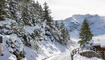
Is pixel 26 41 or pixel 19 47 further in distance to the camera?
pixel 26 41

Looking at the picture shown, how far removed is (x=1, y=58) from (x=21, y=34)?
13910mm

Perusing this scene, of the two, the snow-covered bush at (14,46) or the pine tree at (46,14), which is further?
the pine tree at (46,14)

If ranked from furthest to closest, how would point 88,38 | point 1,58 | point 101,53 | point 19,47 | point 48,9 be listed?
point 48,9 → point 88,38 → point 101,53 → point 19,47 → point 1,58

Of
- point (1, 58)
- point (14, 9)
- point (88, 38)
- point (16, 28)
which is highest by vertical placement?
point (14, 9)

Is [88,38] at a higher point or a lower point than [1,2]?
lower

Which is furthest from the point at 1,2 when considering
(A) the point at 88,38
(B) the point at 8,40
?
(A) the point at 88,38

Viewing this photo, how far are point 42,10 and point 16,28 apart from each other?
135 ft

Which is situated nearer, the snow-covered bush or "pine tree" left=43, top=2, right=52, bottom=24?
the snow-covered bush

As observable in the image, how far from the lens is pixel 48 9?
2825 inches

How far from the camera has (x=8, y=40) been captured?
91.3 feet

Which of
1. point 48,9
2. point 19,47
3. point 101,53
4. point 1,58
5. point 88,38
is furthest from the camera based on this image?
point 48,9

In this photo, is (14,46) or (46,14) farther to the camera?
(46,14)

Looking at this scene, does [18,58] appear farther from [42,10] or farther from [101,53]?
[42,10]

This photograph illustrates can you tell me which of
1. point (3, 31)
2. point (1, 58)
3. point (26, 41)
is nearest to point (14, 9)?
point (26, 41)
